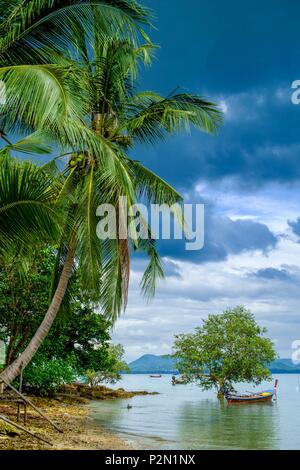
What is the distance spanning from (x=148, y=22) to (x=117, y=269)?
5.59m

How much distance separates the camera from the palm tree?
11898mm

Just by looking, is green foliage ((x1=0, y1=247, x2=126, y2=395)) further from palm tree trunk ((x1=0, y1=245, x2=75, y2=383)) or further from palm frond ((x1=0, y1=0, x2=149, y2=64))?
palm frond ((x1=0, y1=0, x2=149, y2=64))

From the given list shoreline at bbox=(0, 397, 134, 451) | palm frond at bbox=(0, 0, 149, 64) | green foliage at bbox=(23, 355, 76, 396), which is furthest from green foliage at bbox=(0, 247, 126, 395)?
palm frond at bbox=(0, 0, 149, 64)

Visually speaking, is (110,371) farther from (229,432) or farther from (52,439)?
(52,439)

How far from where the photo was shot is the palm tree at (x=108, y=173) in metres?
11.9

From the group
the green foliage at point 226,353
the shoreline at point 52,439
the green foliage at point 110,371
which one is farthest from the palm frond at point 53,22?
the green foliage at point 226,353

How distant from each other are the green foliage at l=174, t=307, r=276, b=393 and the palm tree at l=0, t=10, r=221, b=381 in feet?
64.7

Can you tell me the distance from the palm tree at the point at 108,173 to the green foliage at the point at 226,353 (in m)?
19.7

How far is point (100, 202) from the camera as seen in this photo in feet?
40.9

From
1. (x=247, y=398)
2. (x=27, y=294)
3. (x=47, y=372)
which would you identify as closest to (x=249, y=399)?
(x=247, y=398)

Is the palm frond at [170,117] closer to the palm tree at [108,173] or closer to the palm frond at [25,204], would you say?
the palm tree at [108,173]

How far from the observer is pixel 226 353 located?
1273 inches
